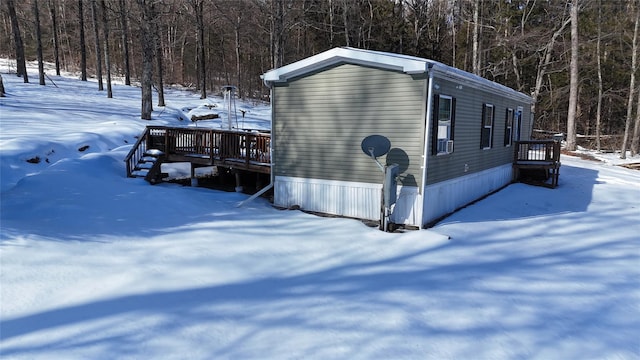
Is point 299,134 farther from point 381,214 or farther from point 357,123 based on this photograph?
point 381,214

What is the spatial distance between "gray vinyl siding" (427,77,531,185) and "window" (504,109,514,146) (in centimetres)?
33

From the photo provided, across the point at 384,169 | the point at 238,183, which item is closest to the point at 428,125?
the point at 384,169

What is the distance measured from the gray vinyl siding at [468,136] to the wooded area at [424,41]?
10.4 m

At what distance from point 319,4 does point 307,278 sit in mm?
26923

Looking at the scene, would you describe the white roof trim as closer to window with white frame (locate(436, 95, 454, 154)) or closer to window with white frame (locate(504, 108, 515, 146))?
window with white frame (locate(436, 95, 454, 154))

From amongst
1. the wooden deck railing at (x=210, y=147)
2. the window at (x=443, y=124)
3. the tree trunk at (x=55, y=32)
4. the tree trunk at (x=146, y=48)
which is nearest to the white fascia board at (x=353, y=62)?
the window at (x=443, y=124)

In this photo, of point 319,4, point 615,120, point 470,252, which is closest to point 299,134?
point 470,252

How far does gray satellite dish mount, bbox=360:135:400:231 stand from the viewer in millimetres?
7825

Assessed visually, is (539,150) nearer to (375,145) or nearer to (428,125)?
(428,125)

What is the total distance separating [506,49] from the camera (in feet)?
92.7

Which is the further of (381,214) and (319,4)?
(319,4)

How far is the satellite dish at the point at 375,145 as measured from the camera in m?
8.01

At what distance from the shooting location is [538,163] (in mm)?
13812

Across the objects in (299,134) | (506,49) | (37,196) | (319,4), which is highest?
(319,4)
